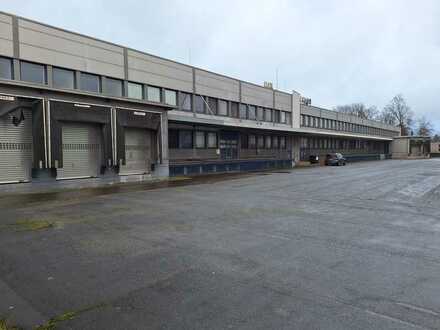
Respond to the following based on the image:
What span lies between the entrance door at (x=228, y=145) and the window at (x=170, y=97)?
6.08 metres

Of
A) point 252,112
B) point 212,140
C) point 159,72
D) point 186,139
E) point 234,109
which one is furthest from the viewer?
point 252,112

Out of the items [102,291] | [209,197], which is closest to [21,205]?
[209,197]

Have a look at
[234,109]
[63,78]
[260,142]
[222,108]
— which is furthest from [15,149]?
[260,142]

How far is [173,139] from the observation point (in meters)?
26.8

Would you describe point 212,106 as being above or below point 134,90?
below

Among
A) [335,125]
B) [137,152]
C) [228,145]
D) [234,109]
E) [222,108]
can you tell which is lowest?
[137,152]

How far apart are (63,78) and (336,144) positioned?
153 feet

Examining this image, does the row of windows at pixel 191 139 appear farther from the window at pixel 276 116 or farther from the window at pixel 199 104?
the window at pixel 276 116

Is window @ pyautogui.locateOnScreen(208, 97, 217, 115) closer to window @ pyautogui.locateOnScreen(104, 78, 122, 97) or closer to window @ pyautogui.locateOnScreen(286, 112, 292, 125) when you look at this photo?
window @ pyautogui.locateOnScreen(104, 78, 122, 97)

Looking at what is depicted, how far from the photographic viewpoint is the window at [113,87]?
2322 centimetres

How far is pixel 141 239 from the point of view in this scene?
7.11 m

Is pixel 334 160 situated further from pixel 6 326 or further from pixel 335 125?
pixel 6 326

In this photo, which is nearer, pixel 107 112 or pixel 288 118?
pixel 107 112

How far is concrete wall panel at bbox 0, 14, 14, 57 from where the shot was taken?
59.5 ft
